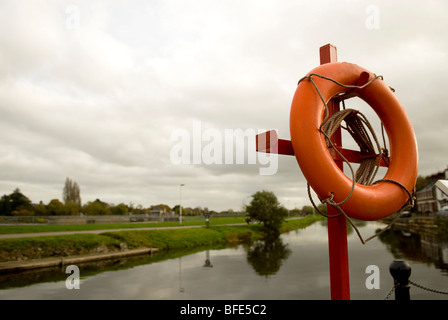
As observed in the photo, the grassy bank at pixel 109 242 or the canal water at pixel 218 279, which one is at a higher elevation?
the grassy bank at pixel 109 242

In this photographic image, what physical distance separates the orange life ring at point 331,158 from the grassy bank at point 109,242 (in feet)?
36.3

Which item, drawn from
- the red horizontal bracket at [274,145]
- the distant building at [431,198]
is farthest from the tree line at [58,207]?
the distant building at [431,198]

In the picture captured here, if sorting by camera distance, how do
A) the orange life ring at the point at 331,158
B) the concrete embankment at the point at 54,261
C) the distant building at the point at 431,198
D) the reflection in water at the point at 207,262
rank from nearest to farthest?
1. the orange life ring at the point at 331,158
2. the concrete embankment at the point at 54,261
3. the reflection in water at the point at 207,262
4. the distant building at the point at 431,198

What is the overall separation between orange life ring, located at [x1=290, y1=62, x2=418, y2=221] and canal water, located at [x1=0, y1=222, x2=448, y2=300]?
5.33 meters

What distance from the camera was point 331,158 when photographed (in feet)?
6.89

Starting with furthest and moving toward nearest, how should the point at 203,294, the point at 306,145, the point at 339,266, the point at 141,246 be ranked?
the point at 141,246 → the point at 203,294 → the point at 339,266 → the point at 306,145

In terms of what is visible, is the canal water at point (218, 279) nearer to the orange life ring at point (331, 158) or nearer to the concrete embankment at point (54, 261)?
the concrete embankment at point (54, 261)

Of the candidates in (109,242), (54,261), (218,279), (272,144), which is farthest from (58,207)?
(272,144)

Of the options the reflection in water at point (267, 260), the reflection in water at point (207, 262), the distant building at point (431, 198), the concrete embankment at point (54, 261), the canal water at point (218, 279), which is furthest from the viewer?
the distant building at point (431, 198)

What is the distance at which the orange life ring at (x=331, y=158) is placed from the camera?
206cm
